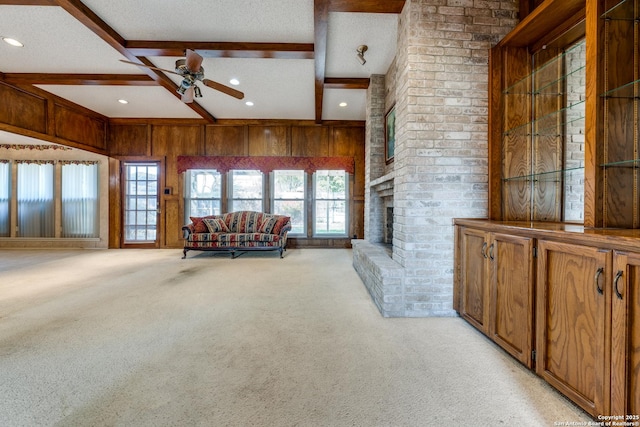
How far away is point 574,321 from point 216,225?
5382mm

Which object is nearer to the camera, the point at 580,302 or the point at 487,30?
the point at 580,302

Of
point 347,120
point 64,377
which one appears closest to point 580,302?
point 64,377

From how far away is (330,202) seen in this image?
6395mm

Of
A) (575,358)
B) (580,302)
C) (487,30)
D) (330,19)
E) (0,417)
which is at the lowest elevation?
(0,417)

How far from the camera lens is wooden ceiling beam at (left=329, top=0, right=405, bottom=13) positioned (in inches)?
99.7

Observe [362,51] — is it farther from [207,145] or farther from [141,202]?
[141,202]

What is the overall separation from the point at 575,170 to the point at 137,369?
3.33 m

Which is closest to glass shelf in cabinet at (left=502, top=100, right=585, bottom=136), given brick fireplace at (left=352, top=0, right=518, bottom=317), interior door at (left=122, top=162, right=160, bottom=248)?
brick fireplace at (left=352, top=0, right=518, bottom=317)

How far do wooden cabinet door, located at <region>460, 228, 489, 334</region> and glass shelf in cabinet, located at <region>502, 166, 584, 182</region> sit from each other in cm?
69

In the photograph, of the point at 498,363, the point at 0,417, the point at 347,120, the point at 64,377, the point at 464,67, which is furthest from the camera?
the point at 347,120

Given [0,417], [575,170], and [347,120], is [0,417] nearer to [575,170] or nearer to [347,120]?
[575,170]

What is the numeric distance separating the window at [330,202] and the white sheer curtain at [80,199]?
5039 millimetres

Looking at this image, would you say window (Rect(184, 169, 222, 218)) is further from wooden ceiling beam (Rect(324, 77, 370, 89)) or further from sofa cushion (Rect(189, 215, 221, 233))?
wooden ceiling beam (Rect(324, 77, 370, 89))

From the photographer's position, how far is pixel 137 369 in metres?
1.65
